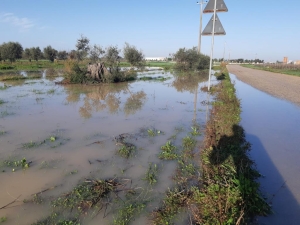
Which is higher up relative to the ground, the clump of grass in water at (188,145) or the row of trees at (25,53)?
the row of trees at (25,53)

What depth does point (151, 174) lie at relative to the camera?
411 cm

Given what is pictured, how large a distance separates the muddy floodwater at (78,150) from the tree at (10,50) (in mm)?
45950

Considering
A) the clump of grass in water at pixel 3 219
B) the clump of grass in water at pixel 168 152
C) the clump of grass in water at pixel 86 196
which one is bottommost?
the clump of grass in water at pixel 3 219

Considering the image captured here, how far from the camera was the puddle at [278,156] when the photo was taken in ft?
10.6

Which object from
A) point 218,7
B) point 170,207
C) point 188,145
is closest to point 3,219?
point 170,207

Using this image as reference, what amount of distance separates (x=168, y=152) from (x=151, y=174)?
1.13 m

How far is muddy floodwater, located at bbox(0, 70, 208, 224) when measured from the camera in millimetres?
3400

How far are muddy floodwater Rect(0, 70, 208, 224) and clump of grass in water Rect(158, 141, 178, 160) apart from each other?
17cm

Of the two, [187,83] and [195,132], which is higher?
[187,83]

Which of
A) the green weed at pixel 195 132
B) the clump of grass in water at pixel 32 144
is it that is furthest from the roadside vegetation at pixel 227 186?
the clump of grass in water at pixel 32 144

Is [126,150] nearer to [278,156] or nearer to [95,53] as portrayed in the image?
[278,156]

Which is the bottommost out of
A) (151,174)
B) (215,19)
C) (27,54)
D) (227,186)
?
(151,174)

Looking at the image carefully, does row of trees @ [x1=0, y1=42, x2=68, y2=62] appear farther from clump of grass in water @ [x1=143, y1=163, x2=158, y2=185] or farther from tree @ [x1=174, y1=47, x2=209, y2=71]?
clump of grass in water @ [x1=143, y1=163, x2=158, y2=185]

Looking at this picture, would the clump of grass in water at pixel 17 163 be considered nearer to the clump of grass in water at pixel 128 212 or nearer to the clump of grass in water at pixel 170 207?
the clump of grass in water at pixel 128 212
